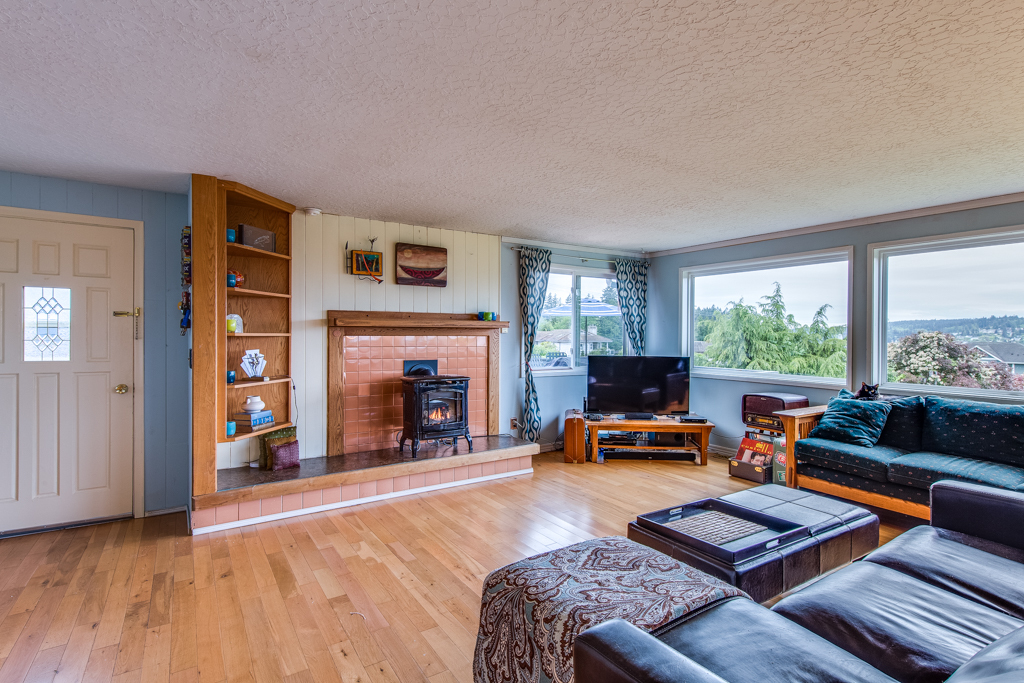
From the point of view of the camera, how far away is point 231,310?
3.91 metres

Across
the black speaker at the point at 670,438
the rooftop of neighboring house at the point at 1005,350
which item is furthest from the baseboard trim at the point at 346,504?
A: the rooftop of neighboring house at the point at 1005,350

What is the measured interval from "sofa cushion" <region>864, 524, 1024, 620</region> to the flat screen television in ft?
10.8

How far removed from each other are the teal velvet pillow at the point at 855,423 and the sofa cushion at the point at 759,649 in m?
2.94

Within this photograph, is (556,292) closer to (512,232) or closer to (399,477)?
(512,232)

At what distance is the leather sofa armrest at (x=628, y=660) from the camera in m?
0.96

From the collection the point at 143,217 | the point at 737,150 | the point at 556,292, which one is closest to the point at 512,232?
the point at 556,292

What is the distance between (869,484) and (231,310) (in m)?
4.93

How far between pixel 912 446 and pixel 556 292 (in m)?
3.55

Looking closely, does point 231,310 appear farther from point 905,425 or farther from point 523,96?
point 905,425

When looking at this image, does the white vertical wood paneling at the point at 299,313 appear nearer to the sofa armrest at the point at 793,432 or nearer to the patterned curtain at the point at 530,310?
the patterned curtain at the point at 530,310

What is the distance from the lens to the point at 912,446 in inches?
145

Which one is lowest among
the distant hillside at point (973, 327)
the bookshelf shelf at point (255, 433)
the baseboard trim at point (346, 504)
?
the baseboard trim at point (346, 504)

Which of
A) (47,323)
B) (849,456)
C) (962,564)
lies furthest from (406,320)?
(962,564)

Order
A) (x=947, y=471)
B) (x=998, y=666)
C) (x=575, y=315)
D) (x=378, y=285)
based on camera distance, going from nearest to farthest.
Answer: (x=998, y=666) → (x=947, y=471) → (x=378, y=285) → (x=575, y=315)
